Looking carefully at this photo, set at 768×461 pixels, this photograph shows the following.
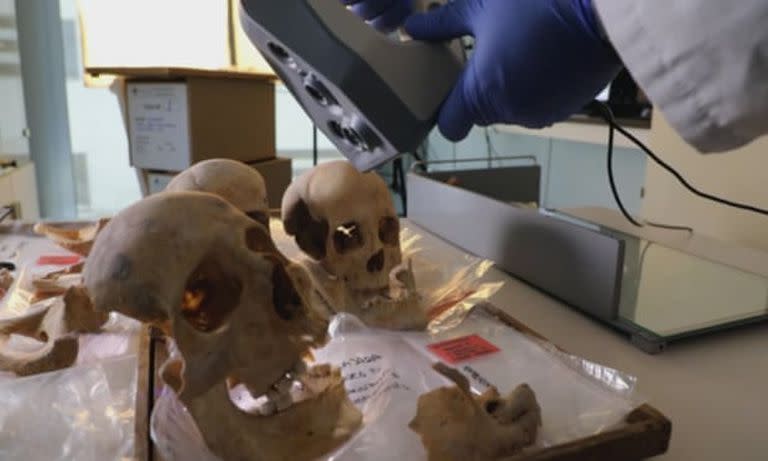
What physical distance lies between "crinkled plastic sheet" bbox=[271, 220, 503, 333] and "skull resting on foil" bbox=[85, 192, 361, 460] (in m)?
0.24

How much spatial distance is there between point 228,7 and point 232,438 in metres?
2.23

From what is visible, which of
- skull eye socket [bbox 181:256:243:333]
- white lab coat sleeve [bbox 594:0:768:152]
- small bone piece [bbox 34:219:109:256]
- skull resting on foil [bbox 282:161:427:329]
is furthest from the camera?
small bone piece [bbox 34:219:109:256]

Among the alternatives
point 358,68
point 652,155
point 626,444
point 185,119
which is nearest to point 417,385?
point 626,444

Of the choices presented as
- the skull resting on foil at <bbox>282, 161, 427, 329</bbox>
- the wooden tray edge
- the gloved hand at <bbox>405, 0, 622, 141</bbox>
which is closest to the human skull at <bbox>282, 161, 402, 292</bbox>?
the skull resting on foil at <bbox>282, 161, 427, 329</bbox>

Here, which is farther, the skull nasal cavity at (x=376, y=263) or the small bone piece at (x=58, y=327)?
the skull nasal cavity at (x=376, y=263)

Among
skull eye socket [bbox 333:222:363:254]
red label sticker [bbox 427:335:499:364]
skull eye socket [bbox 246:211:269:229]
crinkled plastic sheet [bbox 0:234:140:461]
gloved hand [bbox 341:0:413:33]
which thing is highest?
gloved hand [bbox 341:0:413:33]

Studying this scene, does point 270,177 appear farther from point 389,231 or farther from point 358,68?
point 358,68

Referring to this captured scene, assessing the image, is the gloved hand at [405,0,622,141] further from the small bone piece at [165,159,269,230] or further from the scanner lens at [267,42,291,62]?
the small bone piece at [165,159,269,230]

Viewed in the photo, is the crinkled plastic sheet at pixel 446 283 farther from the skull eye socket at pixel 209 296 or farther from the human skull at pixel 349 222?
the skull eye socket at pixel 209 296

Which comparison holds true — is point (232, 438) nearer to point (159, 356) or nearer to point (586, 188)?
point (159, 356)

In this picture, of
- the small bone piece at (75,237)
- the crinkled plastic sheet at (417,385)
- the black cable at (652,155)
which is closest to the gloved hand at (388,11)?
the black cable at (652,155)

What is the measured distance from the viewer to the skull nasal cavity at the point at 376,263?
2.53 ft

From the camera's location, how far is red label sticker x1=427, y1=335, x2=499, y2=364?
25.3 inches

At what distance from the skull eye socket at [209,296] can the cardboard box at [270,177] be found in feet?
3.04
